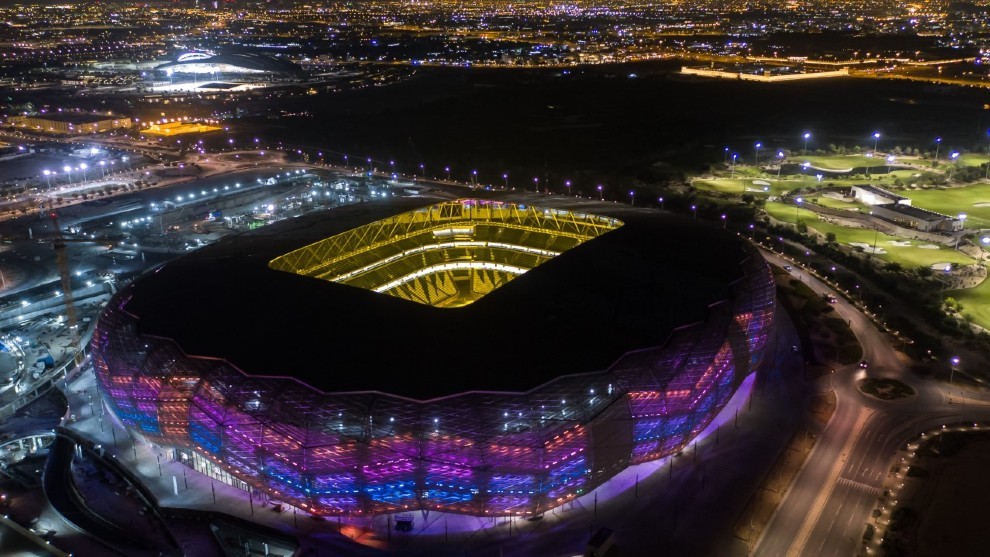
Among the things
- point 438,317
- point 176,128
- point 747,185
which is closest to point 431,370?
point 438,317

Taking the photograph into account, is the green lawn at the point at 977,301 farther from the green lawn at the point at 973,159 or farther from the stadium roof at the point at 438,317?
the green lawn at the point at 973,159

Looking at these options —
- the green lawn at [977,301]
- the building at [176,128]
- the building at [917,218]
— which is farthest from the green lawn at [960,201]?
the building at [176,128]

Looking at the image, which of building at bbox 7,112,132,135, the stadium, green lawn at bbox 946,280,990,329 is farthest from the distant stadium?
green lawn at bbox 946,280,990,329

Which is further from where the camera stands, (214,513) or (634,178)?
(634,178)

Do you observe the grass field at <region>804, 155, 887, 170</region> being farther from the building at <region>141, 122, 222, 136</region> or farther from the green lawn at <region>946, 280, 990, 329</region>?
the building at <region>141, 122, 222, 136</region>

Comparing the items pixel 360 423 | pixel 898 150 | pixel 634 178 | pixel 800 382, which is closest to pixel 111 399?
pixel 360 423

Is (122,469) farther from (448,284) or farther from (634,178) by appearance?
(634,178)
